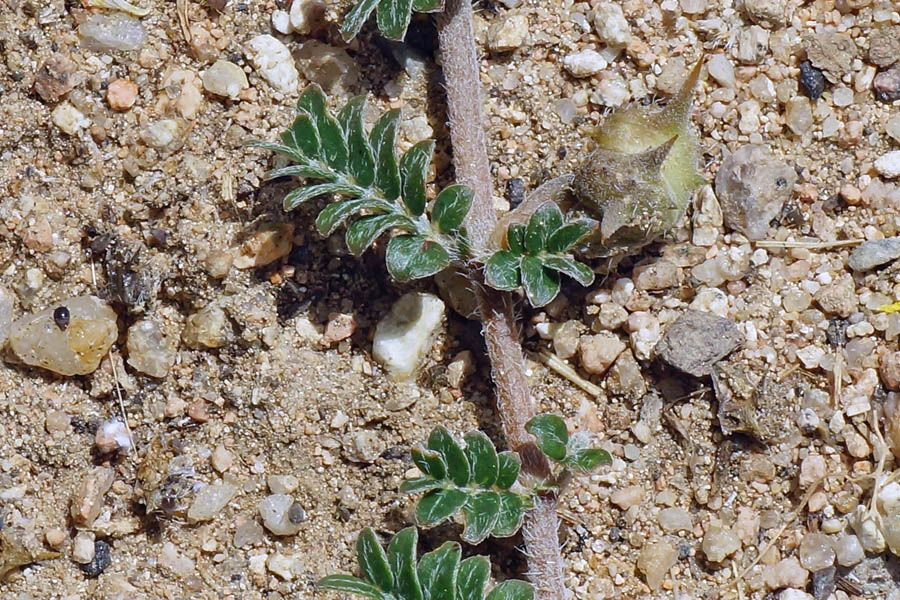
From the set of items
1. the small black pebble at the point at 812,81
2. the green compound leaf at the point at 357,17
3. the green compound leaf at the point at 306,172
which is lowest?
the small black pebble at the point at 812,81

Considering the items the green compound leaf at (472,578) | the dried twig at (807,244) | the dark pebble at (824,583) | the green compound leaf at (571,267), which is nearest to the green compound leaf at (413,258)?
the green compound leaf at (571,267)

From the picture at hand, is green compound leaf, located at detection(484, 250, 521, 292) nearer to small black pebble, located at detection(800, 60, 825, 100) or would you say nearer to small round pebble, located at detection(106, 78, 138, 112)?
small black pebble, located at detection(800, 60, 825, 100)

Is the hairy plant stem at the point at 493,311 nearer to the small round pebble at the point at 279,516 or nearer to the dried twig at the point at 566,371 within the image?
the dried twig at the point at 566,371

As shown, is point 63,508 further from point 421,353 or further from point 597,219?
point 597,219

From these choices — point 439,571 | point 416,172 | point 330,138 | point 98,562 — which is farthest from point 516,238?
point 98,562

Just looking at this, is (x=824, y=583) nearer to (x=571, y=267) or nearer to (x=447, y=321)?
(x=571, y=267)
